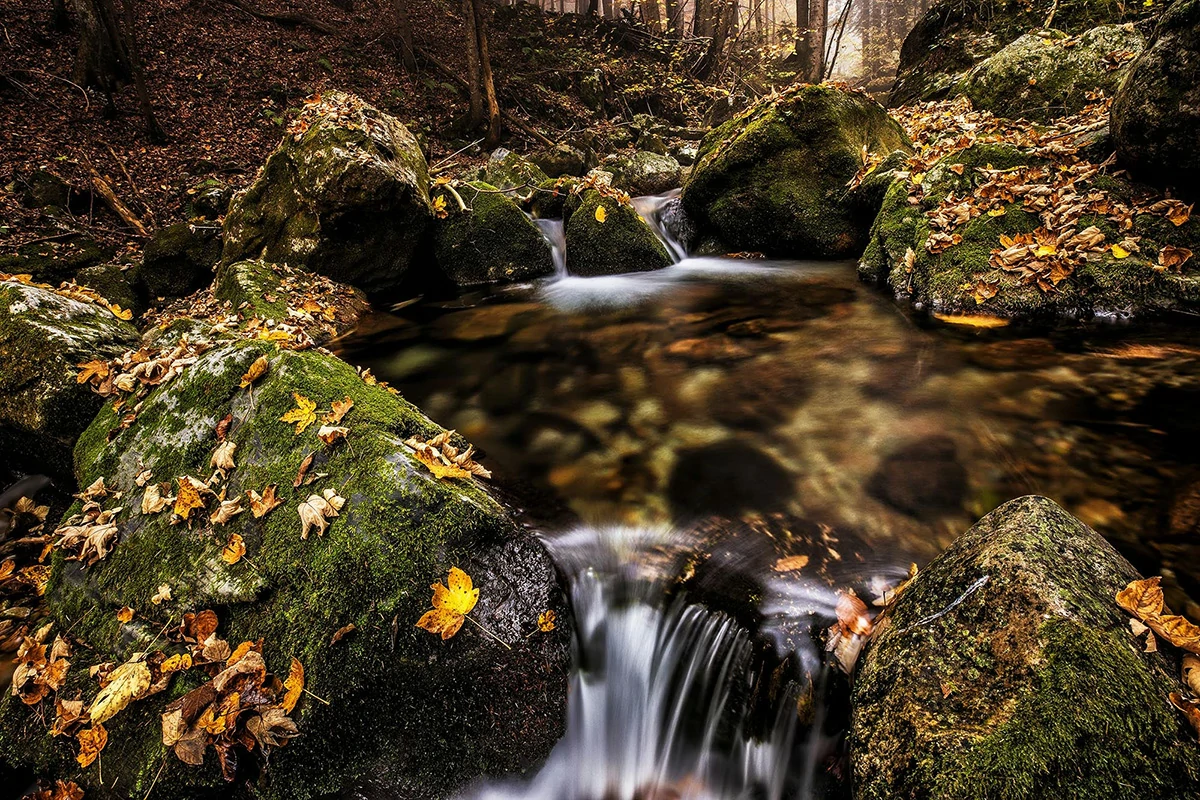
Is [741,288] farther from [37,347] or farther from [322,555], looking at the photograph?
[37,347]

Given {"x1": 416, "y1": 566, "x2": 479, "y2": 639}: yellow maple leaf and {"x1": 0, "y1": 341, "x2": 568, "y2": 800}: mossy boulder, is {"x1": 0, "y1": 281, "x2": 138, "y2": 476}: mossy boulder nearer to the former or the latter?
{"x1": 0, "y1": 341, "x2": 568, "y2": 800}: mossy boulder

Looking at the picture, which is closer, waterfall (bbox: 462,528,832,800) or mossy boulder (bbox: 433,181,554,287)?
waterfall (bbox: 462,528,832,800)

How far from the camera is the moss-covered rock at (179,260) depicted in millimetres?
7684

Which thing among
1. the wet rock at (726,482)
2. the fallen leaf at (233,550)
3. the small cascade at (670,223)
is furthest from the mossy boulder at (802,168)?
the fallen leaf at (233,550)

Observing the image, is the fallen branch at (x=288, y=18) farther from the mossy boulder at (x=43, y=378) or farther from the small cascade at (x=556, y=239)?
the mossy boulder at (x=43, y=378)

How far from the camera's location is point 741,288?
710 cm

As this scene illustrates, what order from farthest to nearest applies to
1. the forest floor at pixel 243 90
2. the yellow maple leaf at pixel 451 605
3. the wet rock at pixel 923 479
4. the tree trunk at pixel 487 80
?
the tree trunk at pixel 487 80, the forest floor at pixel 243 90, the wet rock at pixel 923 479, the yellow maple leaf at pixel 451 605

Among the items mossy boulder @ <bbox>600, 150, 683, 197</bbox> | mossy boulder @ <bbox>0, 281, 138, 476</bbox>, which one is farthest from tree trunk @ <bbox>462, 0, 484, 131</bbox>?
mossy boulder @ <bbox>0, 281, 138, 476</bbox>

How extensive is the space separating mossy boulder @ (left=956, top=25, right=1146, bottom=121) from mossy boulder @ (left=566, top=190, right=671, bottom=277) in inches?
229

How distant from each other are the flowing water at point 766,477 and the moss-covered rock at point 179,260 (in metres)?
4.15

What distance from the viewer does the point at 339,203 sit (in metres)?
6.95

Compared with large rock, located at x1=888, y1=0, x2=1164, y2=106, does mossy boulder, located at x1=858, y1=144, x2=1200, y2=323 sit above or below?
below

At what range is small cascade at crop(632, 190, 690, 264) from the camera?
30.3 ft

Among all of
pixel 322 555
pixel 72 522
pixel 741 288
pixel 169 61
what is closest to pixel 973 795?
pixel 322 555
